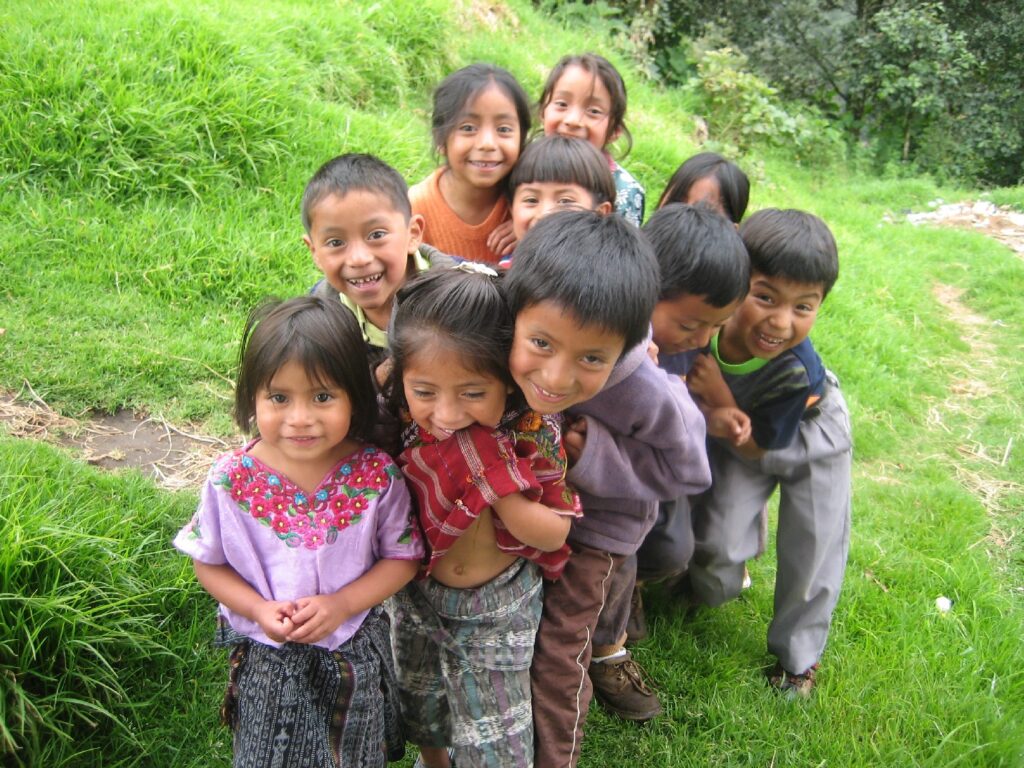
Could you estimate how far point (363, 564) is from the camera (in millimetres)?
1824

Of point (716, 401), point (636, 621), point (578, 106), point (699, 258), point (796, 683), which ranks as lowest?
point (796, 683)

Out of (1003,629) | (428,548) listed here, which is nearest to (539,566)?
(428,548)

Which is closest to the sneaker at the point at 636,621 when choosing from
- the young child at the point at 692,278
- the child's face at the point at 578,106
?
the young child at the point at 692,278

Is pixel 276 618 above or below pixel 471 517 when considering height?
below

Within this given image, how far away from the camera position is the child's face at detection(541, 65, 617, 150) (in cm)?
314

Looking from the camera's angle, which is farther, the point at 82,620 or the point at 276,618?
the point at 82,620

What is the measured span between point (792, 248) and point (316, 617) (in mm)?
1612

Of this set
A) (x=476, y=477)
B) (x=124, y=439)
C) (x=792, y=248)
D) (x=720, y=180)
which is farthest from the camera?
(x=124, y=439)

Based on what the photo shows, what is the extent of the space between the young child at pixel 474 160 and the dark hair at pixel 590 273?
1055 mm

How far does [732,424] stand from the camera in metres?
2.37

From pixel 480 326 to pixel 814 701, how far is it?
1.95 meters

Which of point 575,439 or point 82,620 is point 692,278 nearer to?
point 575,439

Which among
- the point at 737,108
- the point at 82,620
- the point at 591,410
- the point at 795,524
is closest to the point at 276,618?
the point at 82,620

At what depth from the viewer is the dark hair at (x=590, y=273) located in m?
1.64
